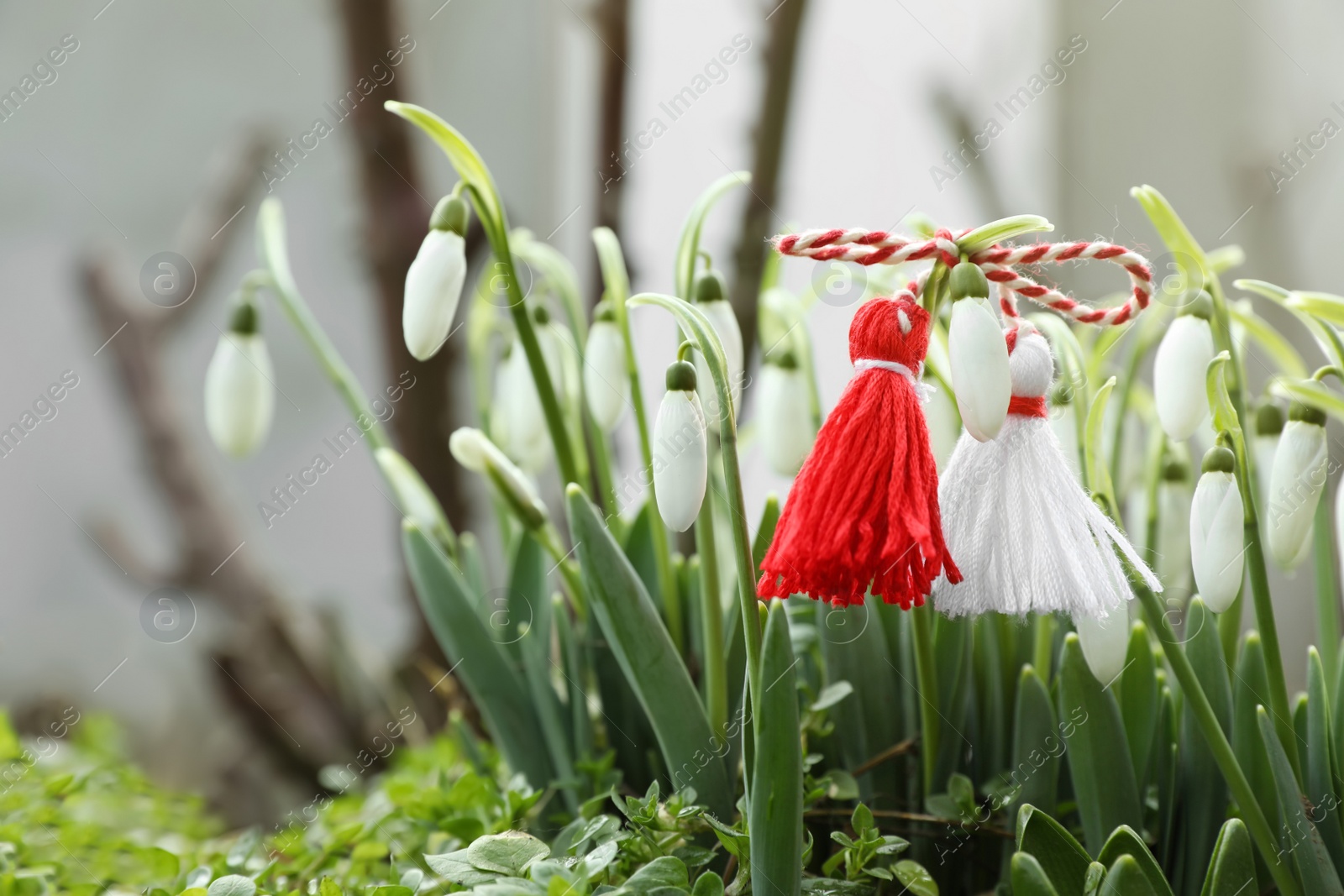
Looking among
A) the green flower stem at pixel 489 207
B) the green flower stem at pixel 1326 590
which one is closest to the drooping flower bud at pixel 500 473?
the green flower stem at pixel 489 207

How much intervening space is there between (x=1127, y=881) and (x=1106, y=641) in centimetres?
11

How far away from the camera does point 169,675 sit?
169 cm

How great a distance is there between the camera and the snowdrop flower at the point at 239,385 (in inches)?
25.7

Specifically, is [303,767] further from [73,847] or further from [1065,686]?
[1065,686]

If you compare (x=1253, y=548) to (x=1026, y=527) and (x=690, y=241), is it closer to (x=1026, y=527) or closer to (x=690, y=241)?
(x=1026, y=527)

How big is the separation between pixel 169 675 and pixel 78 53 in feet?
3.74

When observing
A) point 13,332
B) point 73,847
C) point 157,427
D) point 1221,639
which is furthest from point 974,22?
point 13,332

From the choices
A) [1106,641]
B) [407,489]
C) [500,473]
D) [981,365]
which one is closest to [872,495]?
[981,365]

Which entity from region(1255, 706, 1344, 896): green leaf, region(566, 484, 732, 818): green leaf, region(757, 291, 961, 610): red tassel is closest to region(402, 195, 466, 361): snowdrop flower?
region(566, 484, 732, 818): green leaf

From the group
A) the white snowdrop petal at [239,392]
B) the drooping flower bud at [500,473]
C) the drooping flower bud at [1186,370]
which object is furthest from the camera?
the white snowdrop petal at [239,392]

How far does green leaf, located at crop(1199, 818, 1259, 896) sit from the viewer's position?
40 centimetres

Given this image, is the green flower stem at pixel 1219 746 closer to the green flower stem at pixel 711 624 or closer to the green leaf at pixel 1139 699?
the green leaf at pixel 1139 699

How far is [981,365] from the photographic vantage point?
355mm

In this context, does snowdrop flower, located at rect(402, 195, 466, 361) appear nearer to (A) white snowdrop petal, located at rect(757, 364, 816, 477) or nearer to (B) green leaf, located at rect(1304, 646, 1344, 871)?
(A) white snowdrop petal, located at rect(757, 364, 816, 477)
